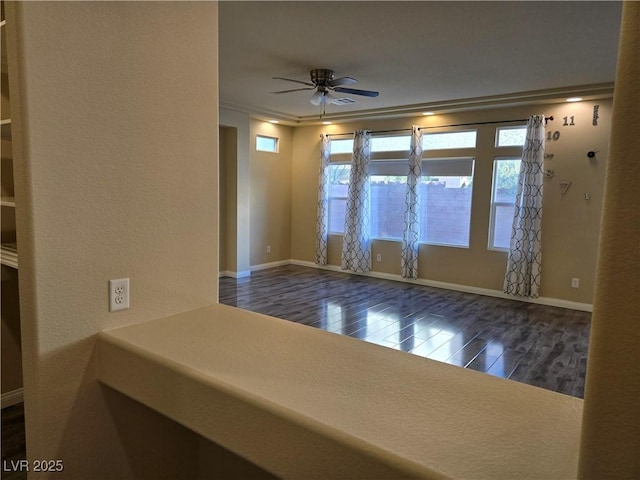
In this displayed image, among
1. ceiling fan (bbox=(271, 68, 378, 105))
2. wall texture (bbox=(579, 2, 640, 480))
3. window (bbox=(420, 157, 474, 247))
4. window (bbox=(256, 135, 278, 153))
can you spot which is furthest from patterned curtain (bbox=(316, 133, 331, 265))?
wall texture (bbox=(579, 2, 640, 480))

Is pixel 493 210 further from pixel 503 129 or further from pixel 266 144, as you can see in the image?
pixel 266 144

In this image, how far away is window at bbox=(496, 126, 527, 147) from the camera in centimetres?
563

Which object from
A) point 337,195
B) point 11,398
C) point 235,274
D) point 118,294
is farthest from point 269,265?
point 118,294

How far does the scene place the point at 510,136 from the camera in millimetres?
5719

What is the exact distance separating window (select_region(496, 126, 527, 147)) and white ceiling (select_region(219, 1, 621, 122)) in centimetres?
61

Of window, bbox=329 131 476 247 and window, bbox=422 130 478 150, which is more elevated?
window, bbox=422 130 478 150

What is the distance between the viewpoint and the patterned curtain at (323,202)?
7.45 meters

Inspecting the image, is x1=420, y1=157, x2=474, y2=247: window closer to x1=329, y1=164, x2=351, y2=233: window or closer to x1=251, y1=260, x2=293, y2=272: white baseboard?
x1=329, y1=164, x2=351, y2=233: window

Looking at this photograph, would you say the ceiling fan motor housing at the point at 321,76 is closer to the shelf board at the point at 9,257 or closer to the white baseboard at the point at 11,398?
the shelf board at the point at 9,257

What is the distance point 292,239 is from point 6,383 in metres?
Answer: 5.83

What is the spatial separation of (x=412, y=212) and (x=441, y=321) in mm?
2199

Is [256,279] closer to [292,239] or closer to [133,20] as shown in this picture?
[292,239]

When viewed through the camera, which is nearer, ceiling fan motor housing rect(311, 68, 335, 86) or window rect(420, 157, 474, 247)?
ceiling fan motor housing rect(311, 68, 335, 86)

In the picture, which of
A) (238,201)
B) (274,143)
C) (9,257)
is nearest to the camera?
(9,257)
